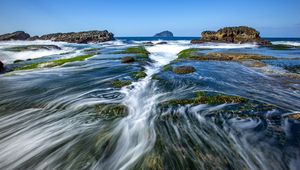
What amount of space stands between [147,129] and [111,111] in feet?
7.06

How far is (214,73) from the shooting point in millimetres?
15477

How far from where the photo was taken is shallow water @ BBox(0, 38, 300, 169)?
206 inches

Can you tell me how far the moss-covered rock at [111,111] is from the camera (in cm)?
797

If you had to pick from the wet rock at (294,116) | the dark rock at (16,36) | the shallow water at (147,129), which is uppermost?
the dark rock at (16,36)

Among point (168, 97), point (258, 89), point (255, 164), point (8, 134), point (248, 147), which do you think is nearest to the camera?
point (255, 164)

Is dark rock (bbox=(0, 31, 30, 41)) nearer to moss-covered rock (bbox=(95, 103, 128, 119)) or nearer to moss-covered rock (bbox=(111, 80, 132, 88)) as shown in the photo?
moss-covered rock (bbox=(111, 80, 132, 88))

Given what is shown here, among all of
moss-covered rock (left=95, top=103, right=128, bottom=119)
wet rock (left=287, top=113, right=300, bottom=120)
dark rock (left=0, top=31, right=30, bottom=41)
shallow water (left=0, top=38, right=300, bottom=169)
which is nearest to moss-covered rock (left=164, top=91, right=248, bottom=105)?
shallow water (left=0, top=38, right=300, bottom=169)

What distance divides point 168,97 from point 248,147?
4.88m

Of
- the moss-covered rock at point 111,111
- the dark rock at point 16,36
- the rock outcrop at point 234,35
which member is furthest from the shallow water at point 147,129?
the dark rock at point 16,36

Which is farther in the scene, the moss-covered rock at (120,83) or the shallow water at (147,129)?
the moss-covered rock at (120,83)

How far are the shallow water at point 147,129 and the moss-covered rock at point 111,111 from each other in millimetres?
201

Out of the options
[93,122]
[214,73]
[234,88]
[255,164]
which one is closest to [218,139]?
[255,164]

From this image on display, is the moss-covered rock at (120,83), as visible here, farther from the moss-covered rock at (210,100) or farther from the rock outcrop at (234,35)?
the rock outcrop at (234,35)

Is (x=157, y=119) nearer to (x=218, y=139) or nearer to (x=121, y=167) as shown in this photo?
(x=218, y=139)
